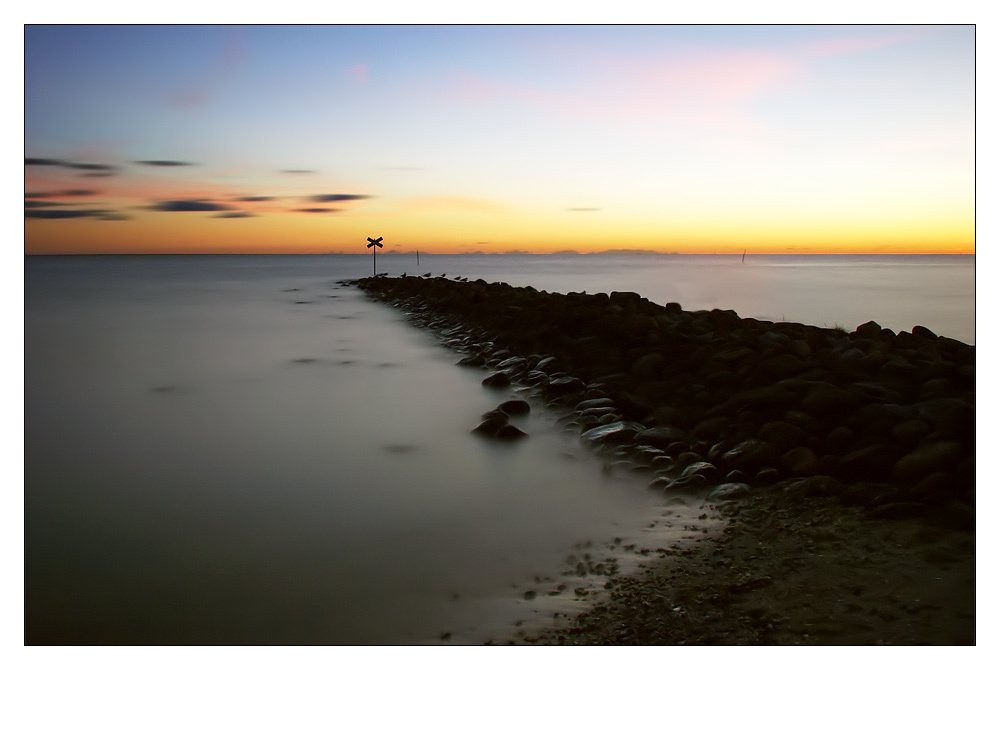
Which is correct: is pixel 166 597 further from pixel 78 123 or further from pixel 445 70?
pixel 445 70

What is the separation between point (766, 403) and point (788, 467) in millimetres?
881

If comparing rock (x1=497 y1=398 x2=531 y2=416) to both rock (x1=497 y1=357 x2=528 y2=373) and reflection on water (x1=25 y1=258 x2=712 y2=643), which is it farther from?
rock (x1=497 y1=357 x2=528 y2=373)

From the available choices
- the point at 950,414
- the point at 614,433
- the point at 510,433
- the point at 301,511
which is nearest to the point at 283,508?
the point at 301,511

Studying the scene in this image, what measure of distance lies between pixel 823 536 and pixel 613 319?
471cm

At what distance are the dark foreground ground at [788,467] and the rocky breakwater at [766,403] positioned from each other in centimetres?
1

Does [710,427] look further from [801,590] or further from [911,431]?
[801,590]

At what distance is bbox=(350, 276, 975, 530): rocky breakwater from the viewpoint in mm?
3764

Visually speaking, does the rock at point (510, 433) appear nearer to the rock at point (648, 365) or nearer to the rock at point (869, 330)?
the rock at point (648, 365)

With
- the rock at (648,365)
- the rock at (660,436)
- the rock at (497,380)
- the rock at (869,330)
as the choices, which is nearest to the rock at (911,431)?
the rock at (660,436)

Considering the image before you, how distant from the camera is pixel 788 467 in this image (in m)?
4.07

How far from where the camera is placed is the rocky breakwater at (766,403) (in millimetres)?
3764

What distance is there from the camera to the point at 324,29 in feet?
12.8

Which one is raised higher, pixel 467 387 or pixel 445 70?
pixel 445 70
